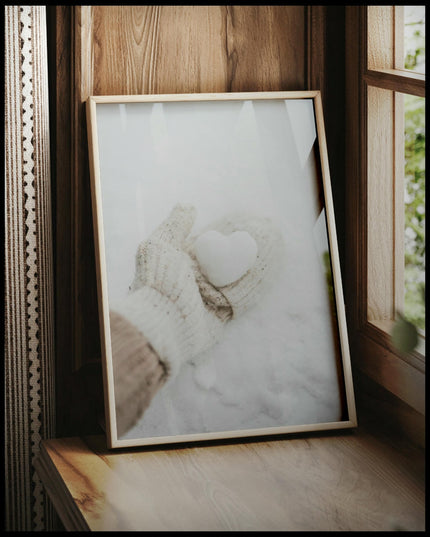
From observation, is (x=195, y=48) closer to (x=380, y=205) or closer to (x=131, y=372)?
(x=380, y=205)

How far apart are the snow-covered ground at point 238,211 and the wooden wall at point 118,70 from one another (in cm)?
9

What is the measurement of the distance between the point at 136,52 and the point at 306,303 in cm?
66

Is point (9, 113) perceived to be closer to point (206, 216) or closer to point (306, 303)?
point (206, 216)

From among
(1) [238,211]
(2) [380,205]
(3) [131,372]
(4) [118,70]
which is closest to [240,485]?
(3) [131,372]

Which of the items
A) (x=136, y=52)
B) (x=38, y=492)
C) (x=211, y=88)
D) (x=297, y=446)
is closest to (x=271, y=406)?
(x=297, y=446)

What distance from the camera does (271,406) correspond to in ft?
4.57

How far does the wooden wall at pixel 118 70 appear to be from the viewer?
4.74ft

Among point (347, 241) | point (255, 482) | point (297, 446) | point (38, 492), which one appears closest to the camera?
point (255, 482)

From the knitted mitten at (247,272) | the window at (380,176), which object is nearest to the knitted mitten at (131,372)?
the knitted mitten at (247,272)

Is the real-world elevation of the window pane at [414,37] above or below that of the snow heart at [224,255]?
above

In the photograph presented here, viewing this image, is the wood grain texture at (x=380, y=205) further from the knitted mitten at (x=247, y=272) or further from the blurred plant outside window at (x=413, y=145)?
the knitted mitten at (x=247, y=272)

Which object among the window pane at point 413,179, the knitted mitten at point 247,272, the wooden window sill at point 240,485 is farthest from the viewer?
the knitted mitten at point 247,272

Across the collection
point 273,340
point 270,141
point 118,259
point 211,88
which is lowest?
point 273,340

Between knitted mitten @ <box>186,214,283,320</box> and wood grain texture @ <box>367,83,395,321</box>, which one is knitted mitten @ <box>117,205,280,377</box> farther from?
wood grain texture @ <box>367,83,395,321</box>
